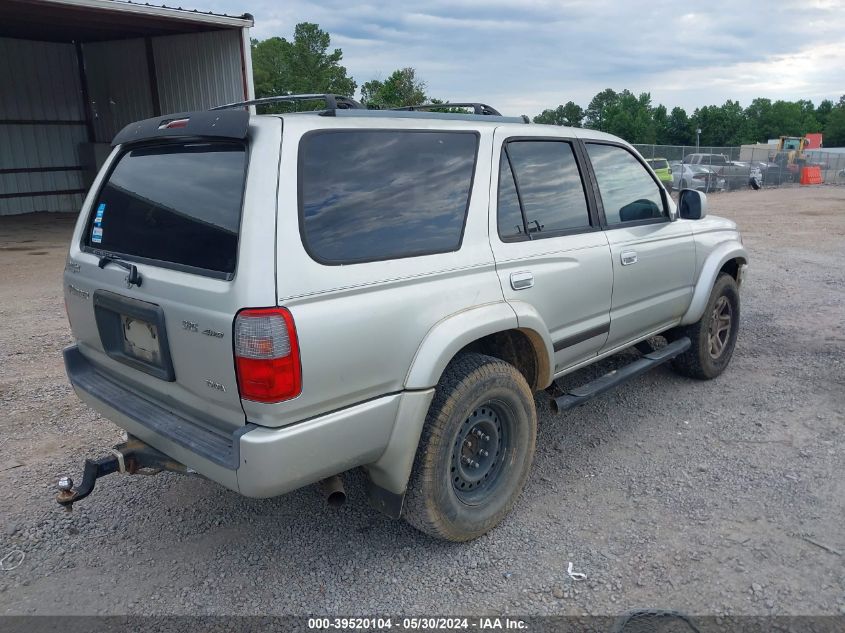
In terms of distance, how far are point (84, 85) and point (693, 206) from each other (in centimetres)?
1949

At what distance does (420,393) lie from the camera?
8.74ft

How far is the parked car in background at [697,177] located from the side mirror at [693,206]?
23.6 metres

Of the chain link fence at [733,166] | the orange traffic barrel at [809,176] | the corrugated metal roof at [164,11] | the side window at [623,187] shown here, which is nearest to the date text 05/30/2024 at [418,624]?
the side window at [623,187]

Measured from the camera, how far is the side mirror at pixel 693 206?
457cm

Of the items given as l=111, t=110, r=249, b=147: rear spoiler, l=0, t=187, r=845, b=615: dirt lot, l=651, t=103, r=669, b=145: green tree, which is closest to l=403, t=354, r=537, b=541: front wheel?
l=0, t=187, r=845, b=615: dirt lot

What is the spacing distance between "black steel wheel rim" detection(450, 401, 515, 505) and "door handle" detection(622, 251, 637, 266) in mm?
1341

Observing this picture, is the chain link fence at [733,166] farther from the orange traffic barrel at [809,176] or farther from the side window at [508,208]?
the side window at [508,208]

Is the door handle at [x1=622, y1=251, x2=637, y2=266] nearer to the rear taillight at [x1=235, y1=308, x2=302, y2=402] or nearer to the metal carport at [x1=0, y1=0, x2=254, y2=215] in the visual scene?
the rear taillight at [x1=235, y1=308, x2=302, y2=402]

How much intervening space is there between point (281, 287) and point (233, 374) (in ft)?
1.20

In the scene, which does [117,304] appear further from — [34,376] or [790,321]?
[790,321]

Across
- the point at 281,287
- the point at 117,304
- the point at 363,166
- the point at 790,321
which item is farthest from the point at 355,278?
the point at 790,321

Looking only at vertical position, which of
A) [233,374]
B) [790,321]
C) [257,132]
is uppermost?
[257,132]

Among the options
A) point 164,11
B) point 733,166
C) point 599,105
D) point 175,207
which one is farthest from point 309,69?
point 599,105

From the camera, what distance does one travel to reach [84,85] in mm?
18859
